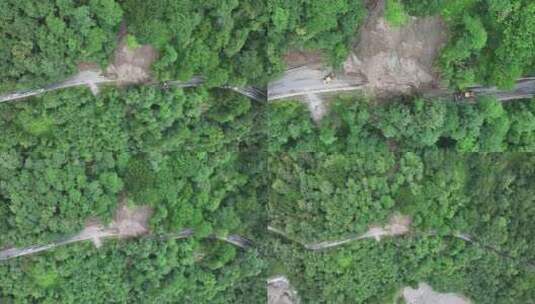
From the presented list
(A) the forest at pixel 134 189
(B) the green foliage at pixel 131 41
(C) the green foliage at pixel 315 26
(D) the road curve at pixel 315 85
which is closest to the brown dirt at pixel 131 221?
(A) the forest at pixel 134 189

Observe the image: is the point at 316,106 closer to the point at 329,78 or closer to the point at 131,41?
the point at 329,78

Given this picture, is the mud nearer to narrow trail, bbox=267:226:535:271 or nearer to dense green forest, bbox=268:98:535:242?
dense green forest, bbox=268:98:535:242

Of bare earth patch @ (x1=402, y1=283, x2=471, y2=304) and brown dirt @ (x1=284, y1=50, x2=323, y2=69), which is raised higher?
brown dirt @ (x1=284, y1=50, x2=323, y2=69)

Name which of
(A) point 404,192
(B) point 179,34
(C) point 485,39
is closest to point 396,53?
(C) point 485,39

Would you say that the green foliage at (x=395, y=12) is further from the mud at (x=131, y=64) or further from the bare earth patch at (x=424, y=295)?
the bare earth patch at (x=424, y=295)

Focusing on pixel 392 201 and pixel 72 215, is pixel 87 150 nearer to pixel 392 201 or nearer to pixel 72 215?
pixel 72 215

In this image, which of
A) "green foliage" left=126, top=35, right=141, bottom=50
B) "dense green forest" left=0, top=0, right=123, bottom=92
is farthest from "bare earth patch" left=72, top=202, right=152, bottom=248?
"green foliage" left=126, top=35, right=141, bottom=50
